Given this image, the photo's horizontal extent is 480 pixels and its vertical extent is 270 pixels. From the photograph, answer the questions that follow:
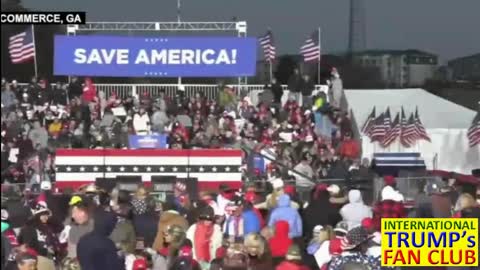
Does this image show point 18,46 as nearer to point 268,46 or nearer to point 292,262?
point 292,262

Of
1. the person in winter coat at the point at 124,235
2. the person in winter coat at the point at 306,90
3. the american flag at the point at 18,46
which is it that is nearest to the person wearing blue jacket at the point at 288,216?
the person in winter coat at the point at 124,235

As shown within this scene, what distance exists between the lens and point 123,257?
8.55 metres

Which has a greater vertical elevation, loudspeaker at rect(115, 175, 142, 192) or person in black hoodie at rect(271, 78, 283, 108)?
person in black hoodie at rect(271, 78, 283, 108)

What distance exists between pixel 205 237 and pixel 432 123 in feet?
56.8

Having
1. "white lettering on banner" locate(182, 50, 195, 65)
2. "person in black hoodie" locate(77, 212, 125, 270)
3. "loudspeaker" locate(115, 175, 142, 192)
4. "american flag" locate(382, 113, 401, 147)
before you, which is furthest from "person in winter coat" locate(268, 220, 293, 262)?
"white lettering on banner" locate(182, 50, 195, 65)

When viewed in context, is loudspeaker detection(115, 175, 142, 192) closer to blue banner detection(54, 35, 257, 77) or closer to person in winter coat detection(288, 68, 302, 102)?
person in winter coat detection(288, 68, 302, 102)

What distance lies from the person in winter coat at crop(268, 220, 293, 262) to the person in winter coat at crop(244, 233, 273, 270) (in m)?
1.47

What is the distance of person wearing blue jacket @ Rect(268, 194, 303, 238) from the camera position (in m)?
11.3

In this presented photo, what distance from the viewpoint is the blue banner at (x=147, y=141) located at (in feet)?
70.1

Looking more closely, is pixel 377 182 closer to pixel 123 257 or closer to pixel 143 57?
pixel 123 257

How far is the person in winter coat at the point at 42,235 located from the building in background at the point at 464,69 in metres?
29.3

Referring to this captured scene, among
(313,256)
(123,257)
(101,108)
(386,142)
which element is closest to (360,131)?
(386,142)

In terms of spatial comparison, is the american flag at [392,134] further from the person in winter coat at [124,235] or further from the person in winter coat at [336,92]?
the person in winter coat at [124,235]

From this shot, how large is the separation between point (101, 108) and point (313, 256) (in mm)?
16850
